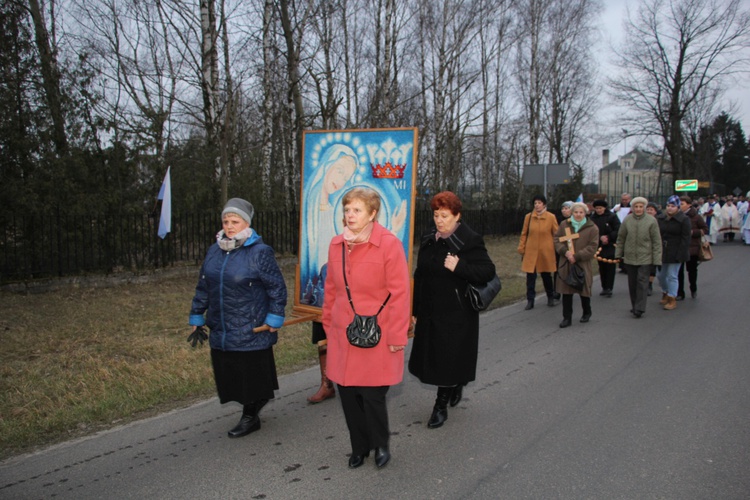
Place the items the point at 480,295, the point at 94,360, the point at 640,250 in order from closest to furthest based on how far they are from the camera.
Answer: the point at 480,295 < the point at 94,360 < the point at 640,250

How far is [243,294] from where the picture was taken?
4.35m

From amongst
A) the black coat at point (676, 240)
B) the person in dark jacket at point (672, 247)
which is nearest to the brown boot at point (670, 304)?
the person in dark jacket at point (672, 247)

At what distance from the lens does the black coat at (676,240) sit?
32.2 feet

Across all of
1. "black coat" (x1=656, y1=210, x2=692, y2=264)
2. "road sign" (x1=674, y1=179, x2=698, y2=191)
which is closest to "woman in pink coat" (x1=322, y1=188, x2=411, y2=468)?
"black coat" (x1=656, y1=210, x2=692, y2=264)

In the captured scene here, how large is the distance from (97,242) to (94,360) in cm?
569

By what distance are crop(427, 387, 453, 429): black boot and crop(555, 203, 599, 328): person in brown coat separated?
4.33 m

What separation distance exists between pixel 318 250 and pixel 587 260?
4532 millimetres

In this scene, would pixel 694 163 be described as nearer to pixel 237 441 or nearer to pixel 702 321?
pixel 702 321

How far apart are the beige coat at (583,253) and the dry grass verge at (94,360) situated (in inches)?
89.0

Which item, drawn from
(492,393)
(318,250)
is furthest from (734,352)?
(318,250)

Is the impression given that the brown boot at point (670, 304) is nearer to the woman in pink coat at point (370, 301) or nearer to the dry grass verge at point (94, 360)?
the dry grass verge at point (94, 360)

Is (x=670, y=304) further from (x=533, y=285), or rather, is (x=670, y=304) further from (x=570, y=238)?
(x=570, y=238)

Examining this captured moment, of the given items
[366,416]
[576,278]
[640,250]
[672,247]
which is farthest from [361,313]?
[672,247]

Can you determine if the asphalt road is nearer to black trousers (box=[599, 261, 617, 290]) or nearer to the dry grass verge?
the dry grass verge
